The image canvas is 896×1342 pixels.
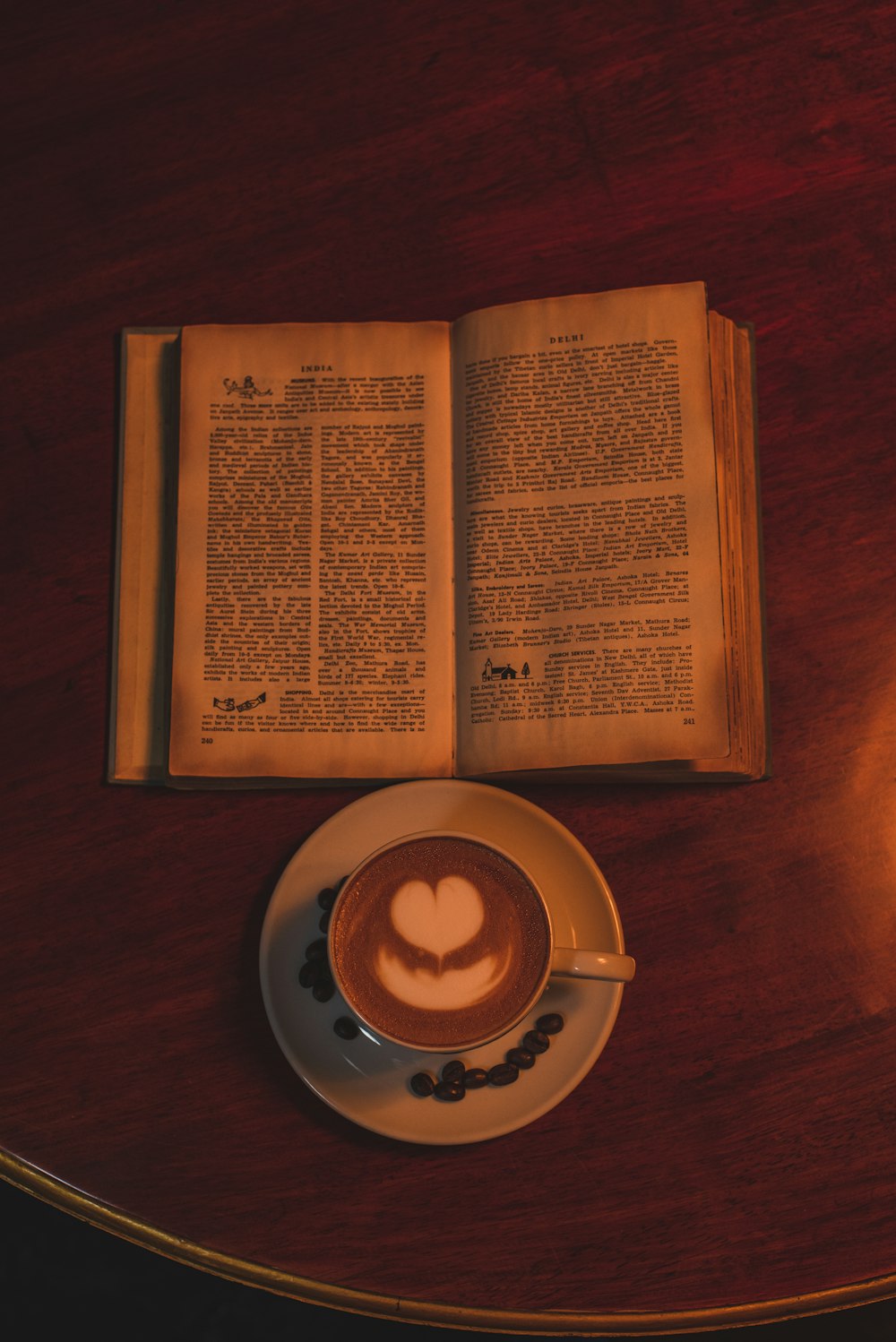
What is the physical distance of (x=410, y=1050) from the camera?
770mm

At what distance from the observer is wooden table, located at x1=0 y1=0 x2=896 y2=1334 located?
0.76 meters

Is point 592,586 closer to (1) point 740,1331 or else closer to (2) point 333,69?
(2) point 333,69

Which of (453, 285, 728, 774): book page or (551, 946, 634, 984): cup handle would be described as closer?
(551, 946, 634, 984): cup handle

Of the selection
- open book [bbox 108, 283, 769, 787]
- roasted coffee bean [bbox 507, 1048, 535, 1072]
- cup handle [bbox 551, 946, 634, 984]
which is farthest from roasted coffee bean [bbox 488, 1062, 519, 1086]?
open book [bbox 108, 283, 769, 787]

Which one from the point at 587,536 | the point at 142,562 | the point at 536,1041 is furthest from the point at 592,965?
the point at 142,562

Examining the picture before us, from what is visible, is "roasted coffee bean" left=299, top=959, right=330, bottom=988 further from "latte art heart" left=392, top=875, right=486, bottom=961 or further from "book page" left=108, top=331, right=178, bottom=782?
"book page" left=108, top=331, right=178, bottom=782

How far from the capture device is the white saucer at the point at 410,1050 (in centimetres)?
75

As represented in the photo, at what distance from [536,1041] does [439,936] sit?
11 centimetres

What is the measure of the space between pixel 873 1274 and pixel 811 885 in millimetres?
273

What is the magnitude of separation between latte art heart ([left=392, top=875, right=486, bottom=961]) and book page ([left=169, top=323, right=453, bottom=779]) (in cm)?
12

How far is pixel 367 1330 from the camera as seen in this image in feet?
3.95

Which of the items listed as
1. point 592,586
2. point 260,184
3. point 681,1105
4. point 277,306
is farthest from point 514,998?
point 260,184

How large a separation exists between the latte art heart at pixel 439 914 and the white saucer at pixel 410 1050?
6 cm

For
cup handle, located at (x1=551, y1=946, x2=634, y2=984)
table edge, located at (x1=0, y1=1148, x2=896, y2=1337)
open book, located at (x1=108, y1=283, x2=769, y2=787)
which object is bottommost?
table edge, located at (x1=0, y1=1148, x2=896, y2=1337)
